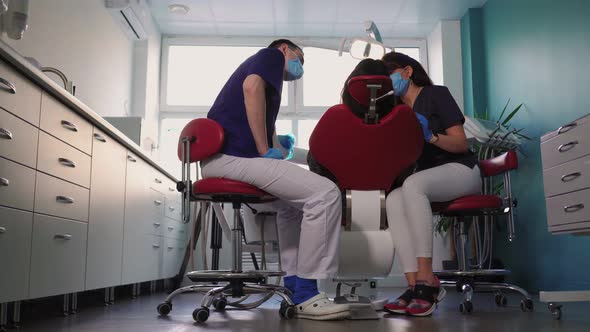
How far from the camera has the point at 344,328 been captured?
67.8 inches

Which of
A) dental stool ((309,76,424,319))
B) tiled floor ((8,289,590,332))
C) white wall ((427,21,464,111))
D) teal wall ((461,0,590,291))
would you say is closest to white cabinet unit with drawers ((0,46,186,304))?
tiled floor ((8,289,590,332))

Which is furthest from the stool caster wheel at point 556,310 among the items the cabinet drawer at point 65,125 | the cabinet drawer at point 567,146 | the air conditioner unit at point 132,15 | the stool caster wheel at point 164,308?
the air conditioner unit at point 132,15

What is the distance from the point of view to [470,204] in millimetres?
2379

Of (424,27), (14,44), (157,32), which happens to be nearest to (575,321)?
(14,44)

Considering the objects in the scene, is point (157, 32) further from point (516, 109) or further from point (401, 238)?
point (401, 238)

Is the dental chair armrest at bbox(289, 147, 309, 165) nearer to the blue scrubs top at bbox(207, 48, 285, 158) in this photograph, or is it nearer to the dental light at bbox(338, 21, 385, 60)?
the dental light at bbox(338, 21, 385, 60)

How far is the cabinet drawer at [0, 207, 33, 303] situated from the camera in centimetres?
187

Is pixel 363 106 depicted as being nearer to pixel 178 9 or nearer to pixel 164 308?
pixel 164 308

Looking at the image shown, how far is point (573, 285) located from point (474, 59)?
8.34 ft

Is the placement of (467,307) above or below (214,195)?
below

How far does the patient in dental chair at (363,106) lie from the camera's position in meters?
2.09

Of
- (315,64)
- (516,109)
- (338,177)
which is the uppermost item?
(315,64)

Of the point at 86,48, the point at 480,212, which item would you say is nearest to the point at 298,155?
the point at 480,212

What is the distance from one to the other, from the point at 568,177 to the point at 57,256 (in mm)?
2163
